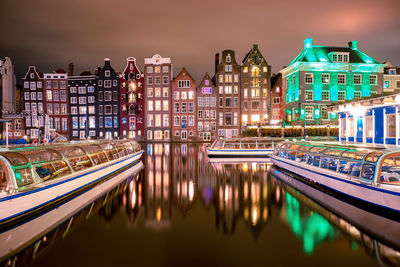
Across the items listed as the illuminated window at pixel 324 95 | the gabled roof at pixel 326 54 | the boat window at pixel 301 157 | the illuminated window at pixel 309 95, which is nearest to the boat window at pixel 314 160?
the boat window at pixel 301 157

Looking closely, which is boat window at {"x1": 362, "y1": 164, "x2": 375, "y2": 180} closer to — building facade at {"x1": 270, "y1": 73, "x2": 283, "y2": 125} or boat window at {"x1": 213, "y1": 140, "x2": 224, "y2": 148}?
boat window at {"x1": 213, "y1": 140, "x2": 224, "y2": 148}

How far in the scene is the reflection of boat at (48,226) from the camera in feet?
23.1

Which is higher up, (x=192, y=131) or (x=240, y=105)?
(x=240, y=105)

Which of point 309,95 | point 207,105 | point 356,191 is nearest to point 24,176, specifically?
point 356,191

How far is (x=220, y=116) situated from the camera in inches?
2195

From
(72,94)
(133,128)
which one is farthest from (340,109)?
(72,94)

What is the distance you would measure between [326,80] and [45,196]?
47.0m

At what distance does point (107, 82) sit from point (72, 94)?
851cm

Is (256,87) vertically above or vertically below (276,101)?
above

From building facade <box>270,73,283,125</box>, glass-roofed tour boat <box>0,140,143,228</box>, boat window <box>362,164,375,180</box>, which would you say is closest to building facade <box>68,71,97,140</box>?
building facade <box>270,73,283,125</box>

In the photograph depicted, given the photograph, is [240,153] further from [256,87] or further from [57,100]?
[57,100]

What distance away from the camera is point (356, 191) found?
10383 millimetres

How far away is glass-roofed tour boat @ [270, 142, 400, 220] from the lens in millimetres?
9148

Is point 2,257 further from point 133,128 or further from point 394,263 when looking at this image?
point 133,128
